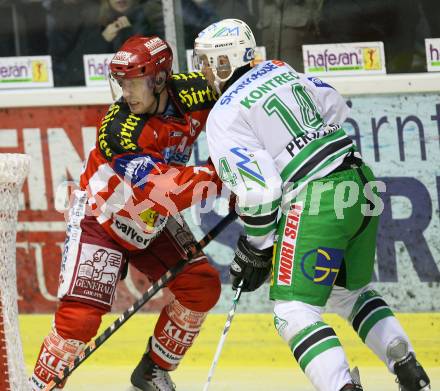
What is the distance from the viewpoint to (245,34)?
4301mm

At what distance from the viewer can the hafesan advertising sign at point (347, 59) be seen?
18.0 ft

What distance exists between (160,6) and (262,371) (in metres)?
1.83

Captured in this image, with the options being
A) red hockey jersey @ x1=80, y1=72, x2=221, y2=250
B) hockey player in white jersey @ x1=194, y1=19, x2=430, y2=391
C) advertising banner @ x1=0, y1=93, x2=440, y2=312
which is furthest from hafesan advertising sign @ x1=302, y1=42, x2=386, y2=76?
hockey player in white jersey @ x1=194, y1=19, x2=430, y2=391

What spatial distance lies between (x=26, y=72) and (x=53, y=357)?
1.84 m

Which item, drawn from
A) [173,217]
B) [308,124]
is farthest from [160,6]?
[308,124]

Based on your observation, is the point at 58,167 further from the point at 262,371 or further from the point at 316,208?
the point at 316,208

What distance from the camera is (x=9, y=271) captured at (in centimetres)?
379

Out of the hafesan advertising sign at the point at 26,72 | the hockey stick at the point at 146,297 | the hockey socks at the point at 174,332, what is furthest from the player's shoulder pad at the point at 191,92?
the hafesan advertising sign at the point at 26,72

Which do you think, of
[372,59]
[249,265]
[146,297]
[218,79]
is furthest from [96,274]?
[372,59]

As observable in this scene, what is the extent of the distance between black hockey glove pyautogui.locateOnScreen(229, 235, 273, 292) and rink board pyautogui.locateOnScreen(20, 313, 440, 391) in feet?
2.96

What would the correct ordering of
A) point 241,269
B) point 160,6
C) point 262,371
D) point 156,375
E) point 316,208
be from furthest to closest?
point 160,6
point 262,371
point 156,375
point 241,269
point 316,208

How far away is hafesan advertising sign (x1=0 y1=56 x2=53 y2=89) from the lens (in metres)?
5.87

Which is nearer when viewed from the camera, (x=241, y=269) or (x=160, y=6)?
(x=241, y=269)

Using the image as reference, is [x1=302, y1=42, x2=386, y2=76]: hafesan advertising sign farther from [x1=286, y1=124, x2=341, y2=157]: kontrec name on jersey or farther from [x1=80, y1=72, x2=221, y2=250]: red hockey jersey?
[x1=286, y1=124, x2=341, y2=157]: kontrec name on jersey
